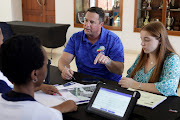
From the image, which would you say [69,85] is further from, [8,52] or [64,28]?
[64,28]

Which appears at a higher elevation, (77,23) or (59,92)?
(77,23)

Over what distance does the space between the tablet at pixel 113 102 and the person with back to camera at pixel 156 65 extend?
1.32 ft

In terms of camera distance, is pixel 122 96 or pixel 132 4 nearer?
pixel 122 96

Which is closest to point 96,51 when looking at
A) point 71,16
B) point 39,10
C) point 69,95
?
point 69,95

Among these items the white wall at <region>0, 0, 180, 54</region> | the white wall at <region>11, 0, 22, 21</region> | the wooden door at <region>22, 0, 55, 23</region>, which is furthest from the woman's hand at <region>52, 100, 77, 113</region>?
the white wall at <region>11, 0, 22, 21</region>

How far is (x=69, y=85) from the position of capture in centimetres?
180

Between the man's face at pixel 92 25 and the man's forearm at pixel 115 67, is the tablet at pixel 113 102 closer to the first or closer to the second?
the man's forearm at pixel 115 67

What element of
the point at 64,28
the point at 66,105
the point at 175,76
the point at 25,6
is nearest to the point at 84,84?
the point at 66,105

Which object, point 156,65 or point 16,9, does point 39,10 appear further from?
point 156,65

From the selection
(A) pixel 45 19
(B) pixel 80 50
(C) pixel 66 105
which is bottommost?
(C) pixel 66 105

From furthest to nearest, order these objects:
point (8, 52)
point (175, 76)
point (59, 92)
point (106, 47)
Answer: point (106, 47)
point (175, 76)
point (59, 92)
point (8, 52)

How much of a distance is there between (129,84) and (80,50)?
2.78ft

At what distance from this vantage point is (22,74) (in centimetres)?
105

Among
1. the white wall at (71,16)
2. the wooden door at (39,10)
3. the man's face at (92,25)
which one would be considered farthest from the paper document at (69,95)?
the wooden door at (39,10)
